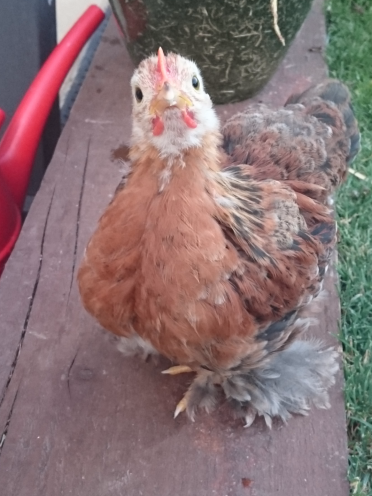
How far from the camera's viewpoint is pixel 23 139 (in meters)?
1.66

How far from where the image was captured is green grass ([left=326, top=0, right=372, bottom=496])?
132 centimetres

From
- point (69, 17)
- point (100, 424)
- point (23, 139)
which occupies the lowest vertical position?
point (100, 424)

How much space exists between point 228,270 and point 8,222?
912 millimetres

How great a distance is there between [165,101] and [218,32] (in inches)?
36.6

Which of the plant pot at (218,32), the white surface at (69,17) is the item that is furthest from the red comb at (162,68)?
the white surface at (69,17)

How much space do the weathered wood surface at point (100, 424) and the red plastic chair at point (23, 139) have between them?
0.17 metres

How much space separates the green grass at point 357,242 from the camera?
132cm

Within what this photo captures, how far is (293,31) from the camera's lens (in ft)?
5.65

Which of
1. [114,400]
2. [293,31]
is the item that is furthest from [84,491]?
[293,31]

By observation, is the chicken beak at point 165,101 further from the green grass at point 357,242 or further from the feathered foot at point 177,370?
the green grass at point 357,242

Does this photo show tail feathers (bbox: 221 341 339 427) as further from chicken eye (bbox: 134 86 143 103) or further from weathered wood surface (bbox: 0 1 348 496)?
chicken eye (bbox: 134 86 143 103)

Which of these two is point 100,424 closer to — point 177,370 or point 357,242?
point 177,370

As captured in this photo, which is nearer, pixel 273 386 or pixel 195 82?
pixel 195 82

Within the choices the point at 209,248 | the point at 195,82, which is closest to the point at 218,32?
the point at 195,82
